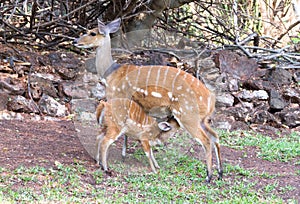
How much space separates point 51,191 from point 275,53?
5.38 m

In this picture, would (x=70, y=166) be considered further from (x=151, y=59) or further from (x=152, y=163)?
(x=151, y=59)

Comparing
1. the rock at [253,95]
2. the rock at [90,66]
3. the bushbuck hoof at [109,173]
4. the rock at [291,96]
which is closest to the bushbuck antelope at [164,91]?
the bushbuck hoof at [109,173]

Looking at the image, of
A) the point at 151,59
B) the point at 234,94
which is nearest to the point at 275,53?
the point at 234,94

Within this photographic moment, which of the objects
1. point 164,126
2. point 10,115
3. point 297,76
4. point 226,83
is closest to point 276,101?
point 226,83

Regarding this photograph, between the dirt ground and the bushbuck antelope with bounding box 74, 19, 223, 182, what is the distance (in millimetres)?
502

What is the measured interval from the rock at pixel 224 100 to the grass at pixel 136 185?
2429mm

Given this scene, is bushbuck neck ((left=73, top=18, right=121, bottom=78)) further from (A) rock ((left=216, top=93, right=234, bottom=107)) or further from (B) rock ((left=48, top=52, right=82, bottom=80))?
(A) rock ((left=216, top=93, right=234, bottom=107))

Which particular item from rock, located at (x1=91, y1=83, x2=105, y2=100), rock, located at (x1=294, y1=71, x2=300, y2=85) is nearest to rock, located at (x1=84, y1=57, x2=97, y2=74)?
rock, located at (x1=91, y1=83, x2=105, y2=100)

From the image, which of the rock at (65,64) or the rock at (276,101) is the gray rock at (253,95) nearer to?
the rock at (276,101)

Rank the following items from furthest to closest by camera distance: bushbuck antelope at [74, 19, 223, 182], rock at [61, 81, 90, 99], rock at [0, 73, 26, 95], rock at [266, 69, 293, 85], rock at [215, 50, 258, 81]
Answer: rock at [266, 69, 293, 85], rock at [215, 50, 258, 81], rock at [61, 81, 90, 99], rock at [0, 73, 26, 95], bushbuck antelope at [74, 19, 223, 182]

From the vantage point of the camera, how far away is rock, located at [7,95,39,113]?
647 centimetres

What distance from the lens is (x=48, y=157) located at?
4.84 meters

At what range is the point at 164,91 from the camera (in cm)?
485

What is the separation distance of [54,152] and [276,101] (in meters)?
3.72
